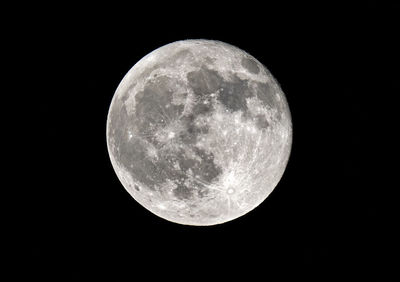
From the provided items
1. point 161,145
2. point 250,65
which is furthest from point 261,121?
point 161,145

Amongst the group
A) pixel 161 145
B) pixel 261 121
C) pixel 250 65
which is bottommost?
pixel 161 145

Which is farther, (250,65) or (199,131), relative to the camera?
(250,65)

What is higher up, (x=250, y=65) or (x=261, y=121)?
(x=250, y=65)

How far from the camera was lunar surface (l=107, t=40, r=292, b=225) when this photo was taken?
4.57 metres

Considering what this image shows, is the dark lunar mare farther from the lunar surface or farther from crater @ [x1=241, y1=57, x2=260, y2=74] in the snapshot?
crater @ [x1=241, y1=57, x2=260, y2=74]

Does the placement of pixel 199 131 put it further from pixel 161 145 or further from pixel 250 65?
pixel 250 65

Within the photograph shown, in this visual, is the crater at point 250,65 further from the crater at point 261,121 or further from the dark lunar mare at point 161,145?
the dark lunar mare at point 161,145

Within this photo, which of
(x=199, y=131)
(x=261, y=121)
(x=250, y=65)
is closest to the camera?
(x=199, y=131)

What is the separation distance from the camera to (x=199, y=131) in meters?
4.54

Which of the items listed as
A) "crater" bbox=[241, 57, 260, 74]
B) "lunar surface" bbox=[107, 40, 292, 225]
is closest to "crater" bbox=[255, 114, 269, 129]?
"lunar surface" bbox=[107, 40, 292, 225]

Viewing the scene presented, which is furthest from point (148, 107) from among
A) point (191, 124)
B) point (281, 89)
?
point (281, 89)

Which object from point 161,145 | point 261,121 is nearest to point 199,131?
point 161,145

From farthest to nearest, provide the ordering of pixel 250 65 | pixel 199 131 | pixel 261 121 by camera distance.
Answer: pixel 250 65 < pixel 261 121 < pixel 199 131

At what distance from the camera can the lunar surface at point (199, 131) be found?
4570 mm
